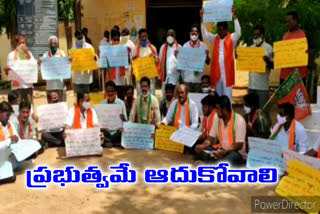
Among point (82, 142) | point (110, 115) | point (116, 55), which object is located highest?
point (116, 55)

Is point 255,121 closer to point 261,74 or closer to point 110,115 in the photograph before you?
point 261,74

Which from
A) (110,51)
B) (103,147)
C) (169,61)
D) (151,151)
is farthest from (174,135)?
(110,51)

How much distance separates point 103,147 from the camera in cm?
726

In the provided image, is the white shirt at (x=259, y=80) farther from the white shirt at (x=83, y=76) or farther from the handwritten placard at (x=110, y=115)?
the white shirt at (x=83, y=76)

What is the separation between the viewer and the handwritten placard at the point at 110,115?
7305 mm

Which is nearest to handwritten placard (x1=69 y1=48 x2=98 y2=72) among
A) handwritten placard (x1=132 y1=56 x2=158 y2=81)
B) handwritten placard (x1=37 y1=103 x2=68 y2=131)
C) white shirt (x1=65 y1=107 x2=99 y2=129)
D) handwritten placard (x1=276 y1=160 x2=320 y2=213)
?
handwritten placard (x1=132 y1=56 x2=158 y2=81)

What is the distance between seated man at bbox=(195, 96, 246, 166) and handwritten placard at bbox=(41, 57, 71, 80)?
3.15 m

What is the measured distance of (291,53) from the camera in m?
6.55

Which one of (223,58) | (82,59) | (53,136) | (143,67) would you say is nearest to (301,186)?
(223,58)

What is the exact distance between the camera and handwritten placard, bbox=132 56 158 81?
26.1ft

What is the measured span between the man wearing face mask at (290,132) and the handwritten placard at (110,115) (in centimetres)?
272

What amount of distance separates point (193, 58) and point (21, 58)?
9.78 feet

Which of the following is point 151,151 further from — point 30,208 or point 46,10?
point 46,10

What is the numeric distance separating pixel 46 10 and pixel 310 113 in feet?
16.7
